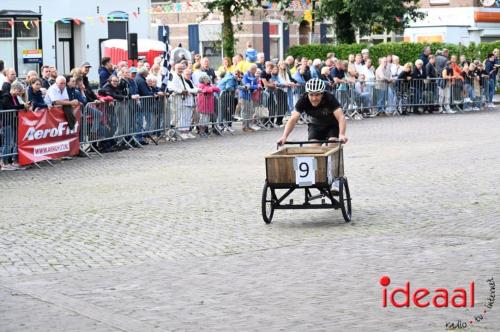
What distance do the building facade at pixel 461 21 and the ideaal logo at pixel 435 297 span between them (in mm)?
53190

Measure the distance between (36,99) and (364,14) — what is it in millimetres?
32695

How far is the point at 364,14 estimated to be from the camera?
53.8 metres

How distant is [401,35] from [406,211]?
5482cm

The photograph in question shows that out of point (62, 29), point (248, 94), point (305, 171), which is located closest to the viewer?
point (305, 171)

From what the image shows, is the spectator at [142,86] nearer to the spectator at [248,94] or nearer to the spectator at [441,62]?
the spectator at [248,94]

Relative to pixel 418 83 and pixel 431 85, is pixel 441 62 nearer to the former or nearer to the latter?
pixel 431 85

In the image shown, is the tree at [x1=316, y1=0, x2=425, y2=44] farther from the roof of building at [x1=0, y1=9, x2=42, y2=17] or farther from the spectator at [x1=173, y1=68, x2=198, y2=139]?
the spectator at [x1=173, y1=68, x2=198, y2=139]

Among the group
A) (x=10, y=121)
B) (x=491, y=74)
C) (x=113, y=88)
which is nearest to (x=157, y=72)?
(x=113, y=88)

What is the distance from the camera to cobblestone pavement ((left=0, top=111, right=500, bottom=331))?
919cm

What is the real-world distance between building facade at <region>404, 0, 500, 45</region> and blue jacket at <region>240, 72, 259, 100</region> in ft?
107

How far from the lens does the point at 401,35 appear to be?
68875 millimetres

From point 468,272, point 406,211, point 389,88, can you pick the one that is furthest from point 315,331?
point 389,88

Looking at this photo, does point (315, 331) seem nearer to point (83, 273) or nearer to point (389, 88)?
point (83, 273)

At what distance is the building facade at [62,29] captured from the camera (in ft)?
148
